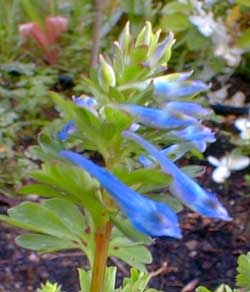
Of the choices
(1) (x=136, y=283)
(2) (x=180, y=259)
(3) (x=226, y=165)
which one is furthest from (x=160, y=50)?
(3) (x=226, y=165)

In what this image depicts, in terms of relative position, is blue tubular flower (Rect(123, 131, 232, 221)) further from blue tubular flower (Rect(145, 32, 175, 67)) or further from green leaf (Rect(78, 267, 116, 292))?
green leaf (Rect(78, 267, 116, 292))

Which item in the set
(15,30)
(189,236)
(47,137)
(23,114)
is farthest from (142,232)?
(15,30)

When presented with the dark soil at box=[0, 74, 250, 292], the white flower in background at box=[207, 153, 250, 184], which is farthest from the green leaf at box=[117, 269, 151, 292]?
the white flower in background at box=[207, 153, 250, 184]

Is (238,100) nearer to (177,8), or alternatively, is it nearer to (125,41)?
(177,8)

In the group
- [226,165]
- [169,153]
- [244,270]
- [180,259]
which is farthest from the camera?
[226,165]

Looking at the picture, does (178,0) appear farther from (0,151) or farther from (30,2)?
(0,151)

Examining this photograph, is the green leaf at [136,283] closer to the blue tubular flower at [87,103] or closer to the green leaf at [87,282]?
the green leaf at [87,282]

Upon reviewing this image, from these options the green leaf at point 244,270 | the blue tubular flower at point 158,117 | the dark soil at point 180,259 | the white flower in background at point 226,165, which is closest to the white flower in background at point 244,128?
the white flower in background at point 226,165

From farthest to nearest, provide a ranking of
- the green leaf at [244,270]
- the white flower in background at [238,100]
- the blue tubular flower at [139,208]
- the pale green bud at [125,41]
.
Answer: the white flower in background at [238,100] → the green leaf at [244,270] → the pale green bud at [125,41] → the blue tubular flower at [139,208]
